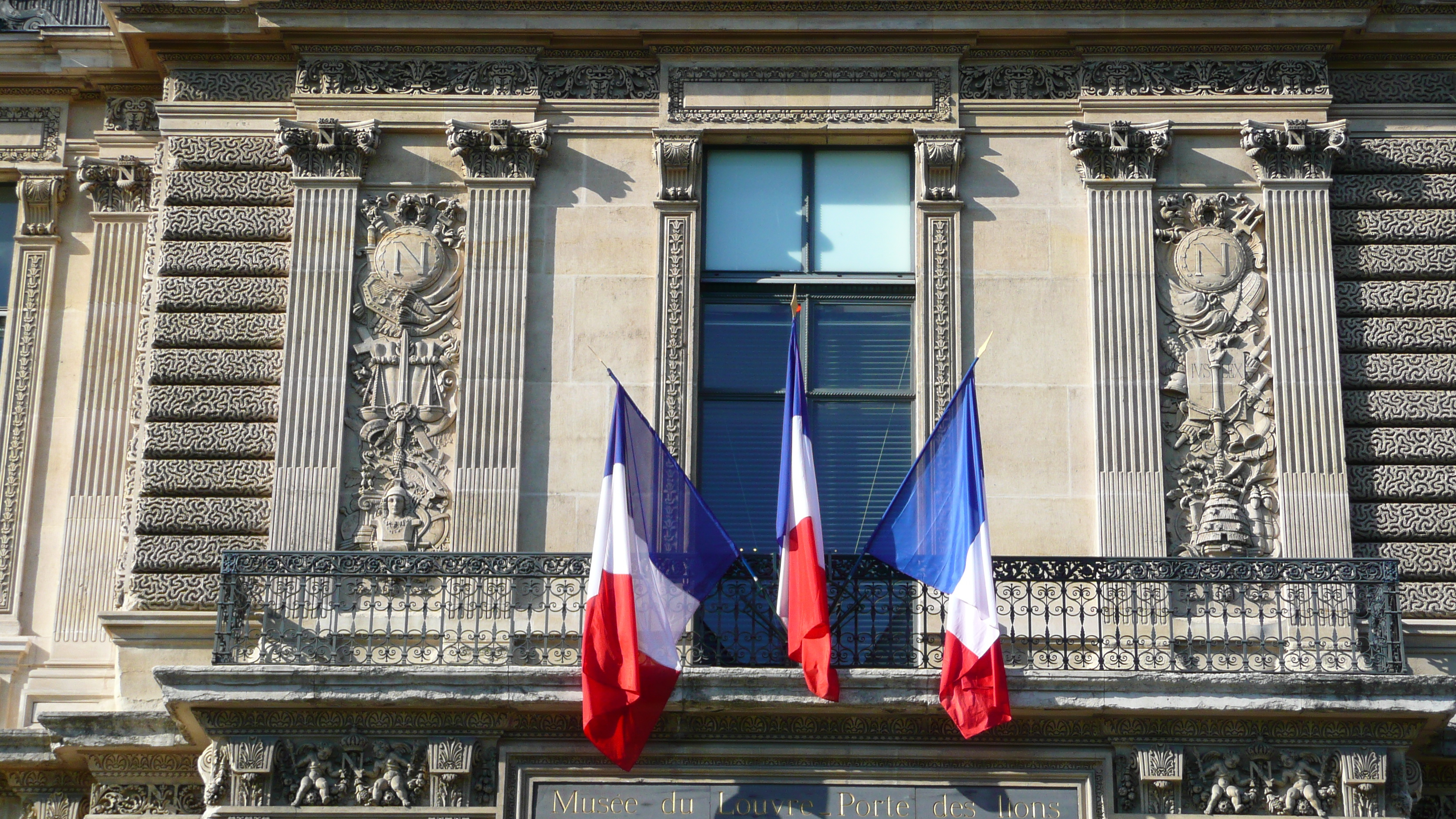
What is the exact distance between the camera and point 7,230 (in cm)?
1723

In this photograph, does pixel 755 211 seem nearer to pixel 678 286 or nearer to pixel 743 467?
pixel 678 286

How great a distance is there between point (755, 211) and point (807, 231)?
1.52 ft

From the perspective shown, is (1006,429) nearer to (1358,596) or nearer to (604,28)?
(1358,596)

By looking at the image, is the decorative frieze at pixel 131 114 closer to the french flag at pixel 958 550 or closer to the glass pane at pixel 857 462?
the glass pane at pixel 857 462

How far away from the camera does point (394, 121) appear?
53.5 feet

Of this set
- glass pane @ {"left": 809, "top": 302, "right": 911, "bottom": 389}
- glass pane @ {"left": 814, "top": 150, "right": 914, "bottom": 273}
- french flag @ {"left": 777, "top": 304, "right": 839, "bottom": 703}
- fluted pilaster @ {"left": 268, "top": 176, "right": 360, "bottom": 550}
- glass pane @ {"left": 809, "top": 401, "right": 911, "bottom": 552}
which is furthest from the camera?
glass pane @ {"left": 814, "top": 150, "right": 914, "bottom": 273}

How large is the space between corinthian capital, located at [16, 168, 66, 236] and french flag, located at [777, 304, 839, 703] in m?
6.69

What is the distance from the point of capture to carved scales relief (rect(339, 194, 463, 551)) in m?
15.2

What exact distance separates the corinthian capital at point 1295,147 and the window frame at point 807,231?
2.75 metres

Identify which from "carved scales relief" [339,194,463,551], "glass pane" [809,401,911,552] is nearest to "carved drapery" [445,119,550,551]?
"carved scales relief" [339,194,463,551]

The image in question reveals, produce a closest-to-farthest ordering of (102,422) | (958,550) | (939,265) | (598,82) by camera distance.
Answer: (958,550), (939,265), (102,422), (598,82)

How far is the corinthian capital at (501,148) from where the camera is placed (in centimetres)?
1612

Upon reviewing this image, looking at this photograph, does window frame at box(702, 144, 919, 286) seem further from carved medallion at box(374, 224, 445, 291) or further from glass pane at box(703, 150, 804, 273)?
carved medallion at box(374, 224, 445, 291)

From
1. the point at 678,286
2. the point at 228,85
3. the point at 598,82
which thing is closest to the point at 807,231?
the point at 678,286
